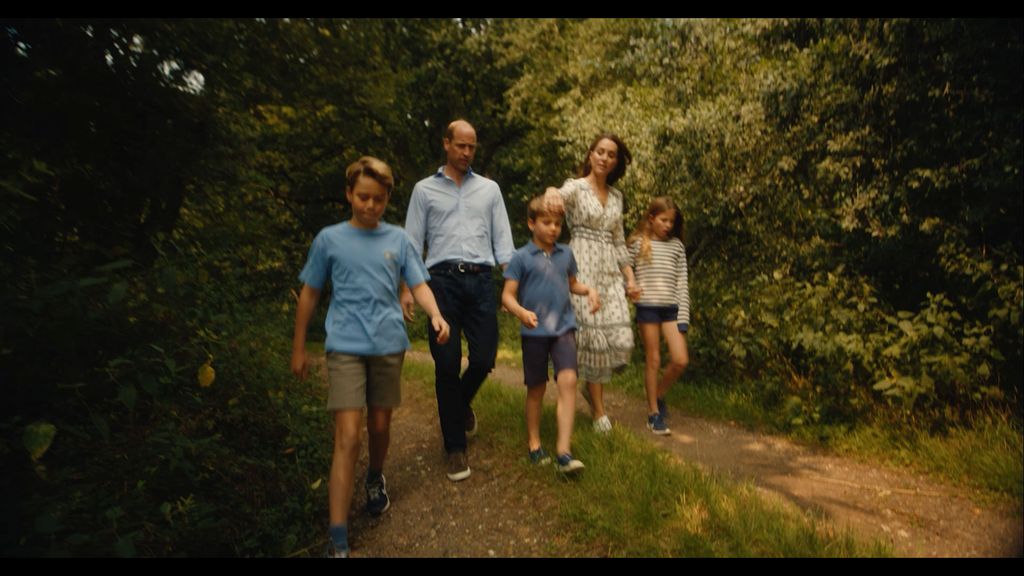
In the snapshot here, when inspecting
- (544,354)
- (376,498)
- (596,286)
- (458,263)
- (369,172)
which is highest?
(369,172)

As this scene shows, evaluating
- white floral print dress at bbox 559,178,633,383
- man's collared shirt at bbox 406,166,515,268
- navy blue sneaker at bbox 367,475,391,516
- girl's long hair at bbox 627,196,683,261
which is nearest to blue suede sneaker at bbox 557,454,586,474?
white floral print dress at bbox 559,178,633,383

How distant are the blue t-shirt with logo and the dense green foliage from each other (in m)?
0.84

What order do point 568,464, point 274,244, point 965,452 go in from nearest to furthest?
point 568,464, point 965,452, point 274,244

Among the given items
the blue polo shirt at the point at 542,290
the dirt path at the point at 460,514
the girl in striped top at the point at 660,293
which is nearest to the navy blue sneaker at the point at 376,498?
the dirt path at the point at 460,514

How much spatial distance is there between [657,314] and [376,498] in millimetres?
2843

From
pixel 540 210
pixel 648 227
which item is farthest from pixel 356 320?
pixel 648 227

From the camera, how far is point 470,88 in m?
17.4

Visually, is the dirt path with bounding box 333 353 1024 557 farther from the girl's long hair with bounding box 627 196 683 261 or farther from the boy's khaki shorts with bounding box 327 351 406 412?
the girl's long hair with bounding box 627 196 683 261

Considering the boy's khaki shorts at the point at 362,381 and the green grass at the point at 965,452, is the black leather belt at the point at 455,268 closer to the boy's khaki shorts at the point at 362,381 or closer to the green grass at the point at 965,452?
the boy's khaki shorts at the point at 362,381

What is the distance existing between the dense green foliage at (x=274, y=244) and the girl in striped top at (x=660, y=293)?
3.71 feet

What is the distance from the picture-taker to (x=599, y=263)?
14.1 ft

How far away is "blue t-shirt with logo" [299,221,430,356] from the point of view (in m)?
2.86

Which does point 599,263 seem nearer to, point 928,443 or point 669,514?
point 669,514
